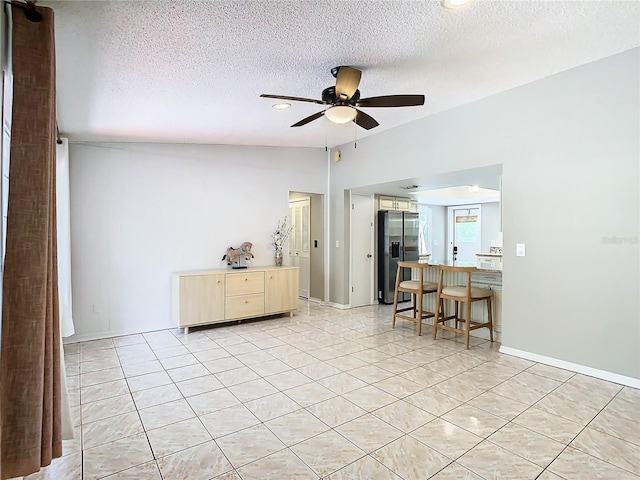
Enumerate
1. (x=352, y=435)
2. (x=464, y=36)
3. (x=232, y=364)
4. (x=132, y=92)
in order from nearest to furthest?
(x=352, y=435) → (x=464, y=36) → (x=132, y=92) → (x=232, y=364)

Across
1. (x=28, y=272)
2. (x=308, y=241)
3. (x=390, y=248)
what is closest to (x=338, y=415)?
(x=28, y=272)

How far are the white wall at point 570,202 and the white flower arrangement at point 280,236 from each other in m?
2.85

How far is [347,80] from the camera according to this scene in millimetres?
2729

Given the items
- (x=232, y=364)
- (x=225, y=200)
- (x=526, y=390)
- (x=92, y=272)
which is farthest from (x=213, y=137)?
(x=526, y=390)

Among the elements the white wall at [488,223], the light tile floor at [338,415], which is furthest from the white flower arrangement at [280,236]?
the white wall at [488,223]

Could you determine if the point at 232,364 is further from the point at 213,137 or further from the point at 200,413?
the point at 213,137

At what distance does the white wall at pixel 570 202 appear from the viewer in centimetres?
308

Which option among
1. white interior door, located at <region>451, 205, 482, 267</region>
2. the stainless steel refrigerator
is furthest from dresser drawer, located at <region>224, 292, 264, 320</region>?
white interior door, located at <region>451, 205, 482, 267</region>

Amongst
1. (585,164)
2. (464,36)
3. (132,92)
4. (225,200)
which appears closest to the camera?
(464,36)

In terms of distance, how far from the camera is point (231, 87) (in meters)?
3.04

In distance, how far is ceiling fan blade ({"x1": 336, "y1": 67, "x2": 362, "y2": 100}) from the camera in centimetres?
270

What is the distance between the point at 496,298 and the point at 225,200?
3.94m

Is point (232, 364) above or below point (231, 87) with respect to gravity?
below

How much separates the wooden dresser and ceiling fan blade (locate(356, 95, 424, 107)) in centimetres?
308
